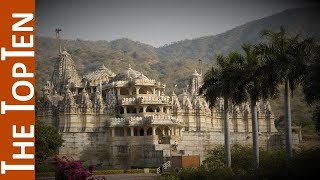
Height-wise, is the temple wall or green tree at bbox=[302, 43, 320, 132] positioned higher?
green tree at bbox=[302, 43, 320, 132]

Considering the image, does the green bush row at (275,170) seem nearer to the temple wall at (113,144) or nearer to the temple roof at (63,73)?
the temple wall at (113,144)

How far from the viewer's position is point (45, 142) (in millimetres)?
52250

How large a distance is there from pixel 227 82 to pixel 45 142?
20.6 metres

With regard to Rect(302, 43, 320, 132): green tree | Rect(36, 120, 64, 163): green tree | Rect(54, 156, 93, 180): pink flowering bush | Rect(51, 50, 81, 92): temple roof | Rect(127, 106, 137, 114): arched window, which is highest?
Rect(51, 50, 81, 92): temple roof

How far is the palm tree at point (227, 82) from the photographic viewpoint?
129 ft

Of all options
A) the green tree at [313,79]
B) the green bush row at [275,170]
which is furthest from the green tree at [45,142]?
the green tree at [313,79]

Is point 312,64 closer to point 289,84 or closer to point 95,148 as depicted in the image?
point 289,84

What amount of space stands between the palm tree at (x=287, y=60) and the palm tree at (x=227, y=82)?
3342 millimetres

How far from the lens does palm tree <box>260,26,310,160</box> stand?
114 ft

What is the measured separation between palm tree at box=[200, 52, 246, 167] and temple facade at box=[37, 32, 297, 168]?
14.8 m

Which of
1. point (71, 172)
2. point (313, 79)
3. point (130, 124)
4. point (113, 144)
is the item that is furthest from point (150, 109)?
point (313, 79)

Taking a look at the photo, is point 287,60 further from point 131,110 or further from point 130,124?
point 131,110

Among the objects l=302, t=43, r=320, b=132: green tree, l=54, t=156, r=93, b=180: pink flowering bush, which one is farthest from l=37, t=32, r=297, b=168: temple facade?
l=302, t=43, r=320, b=132: green tree

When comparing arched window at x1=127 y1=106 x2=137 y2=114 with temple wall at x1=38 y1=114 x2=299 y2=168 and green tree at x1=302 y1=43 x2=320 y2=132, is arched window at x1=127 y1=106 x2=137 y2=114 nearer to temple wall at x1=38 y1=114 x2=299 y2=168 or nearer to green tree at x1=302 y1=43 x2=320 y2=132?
temple wall at x1=38 y1=114 x2=299 y2=168
